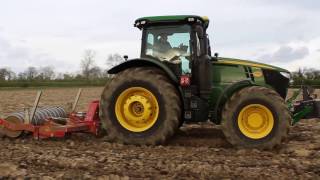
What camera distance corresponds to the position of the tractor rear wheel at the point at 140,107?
789 centimetres

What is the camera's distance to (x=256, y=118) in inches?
300

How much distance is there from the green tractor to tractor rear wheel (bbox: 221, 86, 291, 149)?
0.05 feet

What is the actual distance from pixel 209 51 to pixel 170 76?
1.27m

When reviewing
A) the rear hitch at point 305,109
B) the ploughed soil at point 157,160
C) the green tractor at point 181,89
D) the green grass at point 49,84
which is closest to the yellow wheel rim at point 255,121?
the green tractor at point 181,89

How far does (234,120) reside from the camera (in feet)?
25.1

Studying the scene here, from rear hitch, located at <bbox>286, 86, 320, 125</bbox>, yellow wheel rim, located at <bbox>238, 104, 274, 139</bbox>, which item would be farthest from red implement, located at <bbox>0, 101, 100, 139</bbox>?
rear hitch, located at <bbox>286, 86, 320, 125</bbox>

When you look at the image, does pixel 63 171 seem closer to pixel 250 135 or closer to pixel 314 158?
pixel 250 135

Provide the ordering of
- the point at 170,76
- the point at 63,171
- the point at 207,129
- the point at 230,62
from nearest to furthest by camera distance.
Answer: the point at 63,171 < the point at 170,76 < the point at 230,62 < the point at 207,129

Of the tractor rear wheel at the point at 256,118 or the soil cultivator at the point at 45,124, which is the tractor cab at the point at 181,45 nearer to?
the tractor rear wheel at the point at 256,118

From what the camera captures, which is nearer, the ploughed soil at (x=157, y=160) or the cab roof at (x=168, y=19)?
the ploughed soil at (x=157, y=160)

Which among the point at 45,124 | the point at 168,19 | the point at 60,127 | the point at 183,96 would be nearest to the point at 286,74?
the point at 183,96

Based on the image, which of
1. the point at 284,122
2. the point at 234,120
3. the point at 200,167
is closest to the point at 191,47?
the point at 234,120

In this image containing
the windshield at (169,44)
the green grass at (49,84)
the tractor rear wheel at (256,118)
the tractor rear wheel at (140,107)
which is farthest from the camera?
the green grass at (49,84)

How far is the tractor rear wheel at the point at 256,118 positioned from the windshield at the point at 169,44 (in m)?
1.15
